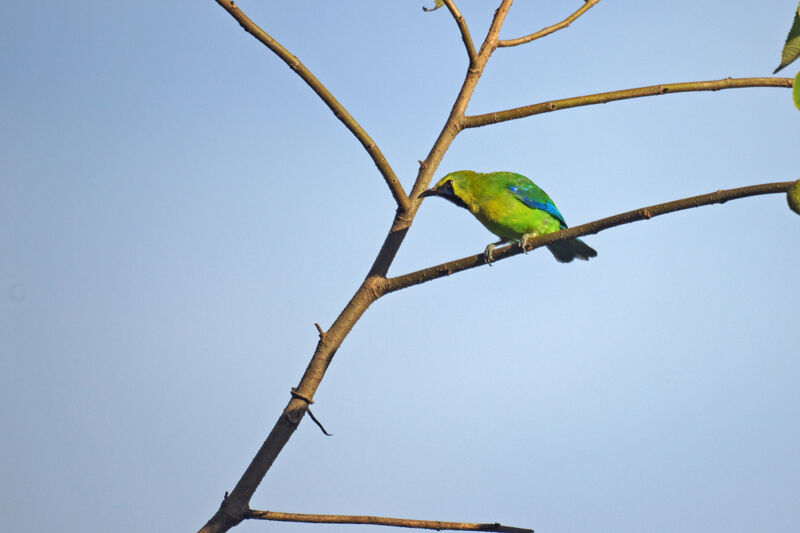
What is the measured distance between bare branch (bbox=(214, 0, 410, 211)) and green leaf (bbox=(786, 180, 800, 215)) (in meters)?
1.79

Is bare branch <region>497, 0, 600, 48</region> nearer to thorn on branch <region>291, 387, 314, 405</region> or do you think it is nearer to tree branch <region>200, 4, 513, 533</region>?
tree branch <region>200, 4, 513, 533</region>

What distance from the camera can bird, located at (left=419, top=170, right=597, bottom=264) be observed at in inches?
296

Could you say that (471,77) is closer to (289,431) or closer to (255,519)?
(289,431)

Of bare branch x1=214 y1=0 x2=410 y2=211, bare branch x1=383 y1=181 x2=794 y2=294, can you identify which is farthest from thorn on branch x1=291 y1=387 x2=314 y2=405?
bare branch x1=214 y1=0 x2=410 y2=211

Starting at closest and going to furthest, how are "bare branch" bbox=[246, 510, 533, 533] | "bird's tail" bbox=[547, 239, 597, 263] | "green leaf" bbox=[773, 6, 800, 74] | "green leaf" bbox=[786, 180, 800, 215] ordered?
"green leaf" bbox=[786, 180, 800, 215], "green leaf" bbox=[773, 6, 800, 74], "bare branch" bbox=[246, 510, 533, 533], "bird's tail" bbox=[547, 239, 597, 263]

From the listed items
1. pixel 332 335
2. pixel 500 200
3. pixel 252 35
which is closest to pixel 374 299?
pixel 332 335

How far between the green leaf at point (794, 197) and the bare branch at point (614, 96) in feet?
5.05

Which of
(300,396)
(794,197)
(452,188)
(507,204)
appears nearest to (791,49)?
(794,197)

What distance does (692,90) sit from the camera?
3752mm

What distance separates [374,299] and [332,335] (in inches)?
10.9

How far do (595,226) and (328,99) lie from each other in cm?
138

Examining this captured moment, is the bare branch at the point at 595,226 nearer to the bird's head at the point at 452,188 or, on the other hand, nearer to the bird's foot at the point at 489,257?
the bird's foot at the point at 489,257

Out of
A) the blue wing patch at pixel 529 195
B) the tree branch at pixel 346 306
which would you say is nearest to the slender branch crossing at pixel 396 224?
the tree branch at pixel 346 306

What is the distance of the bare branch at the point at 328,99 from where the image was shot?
3.41 metres
